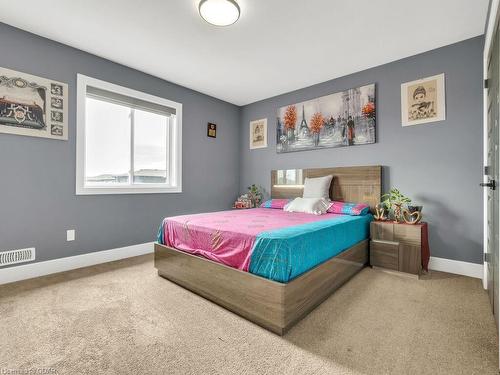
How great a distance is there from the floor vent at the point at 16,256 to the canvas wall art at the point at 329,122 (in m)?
3.51

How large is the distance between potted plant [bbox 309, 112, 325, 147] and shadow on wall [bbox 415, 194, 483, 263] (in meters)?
1.57

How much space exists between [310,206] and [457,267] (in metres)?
1.68

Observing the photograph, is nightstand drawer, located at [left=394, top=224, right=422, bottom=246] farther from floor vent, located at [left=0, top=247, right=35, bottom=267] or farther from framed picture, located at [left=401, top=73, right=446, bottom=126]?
floor vent, located at [left=0, top=247, right=35, bottom=267]


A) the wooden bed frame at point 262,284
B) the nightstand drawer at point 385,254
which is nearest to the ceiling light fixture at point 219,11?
the wooden bed frame at point 262,284

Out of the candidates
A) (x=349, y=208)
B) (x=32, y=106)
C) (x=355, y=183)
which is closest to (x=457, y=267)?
(x=349, y=208)

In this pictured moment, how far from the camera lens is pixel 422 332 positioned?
1.65m

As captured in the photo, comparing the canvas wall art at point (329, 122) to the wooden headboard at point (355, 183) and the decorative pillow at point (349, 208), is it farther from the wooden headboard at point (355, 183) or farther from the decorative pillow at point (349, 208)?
the decorative pillow at point (349, 208)

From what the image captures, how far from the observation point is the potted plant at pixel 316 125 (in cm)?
380

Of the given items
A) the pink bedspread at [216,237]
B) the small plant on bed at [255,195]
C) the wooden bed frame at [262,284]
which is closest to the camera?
the wooden bed frame at [262,284]

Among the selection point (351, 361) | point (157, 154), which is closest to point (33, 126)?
point (157, 154)

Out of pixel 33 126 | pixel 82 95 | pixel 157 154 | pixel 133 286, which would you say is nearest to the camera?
pixel 133 286

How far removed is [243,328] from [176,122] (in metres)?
3.13

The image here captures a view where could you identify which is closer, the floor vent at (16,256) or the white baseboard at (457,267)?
the floor vent at (16,256)

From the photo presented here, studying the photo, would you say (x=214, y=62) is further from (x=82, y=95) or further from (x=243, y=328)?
(x=243, y=328)
